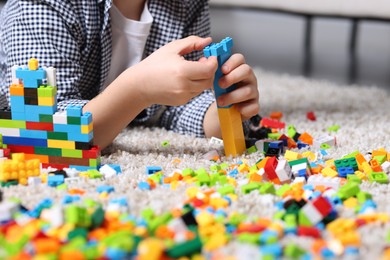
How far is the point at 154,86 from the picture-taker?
0.90 meters

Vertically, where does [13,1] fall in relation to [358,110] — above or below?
above

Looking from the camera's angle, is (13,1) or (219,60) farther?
(13,1)

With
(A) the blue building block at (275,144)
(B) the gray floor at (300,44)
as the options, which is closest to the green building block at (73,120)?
(A) the blue building block at (275,144)

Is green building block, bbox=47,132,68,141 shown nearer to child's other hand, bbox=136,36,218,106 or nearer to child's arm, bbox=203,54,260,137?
child's other hand, bbox=136,36,218,106

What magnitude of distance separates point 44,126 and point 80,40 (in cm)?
26

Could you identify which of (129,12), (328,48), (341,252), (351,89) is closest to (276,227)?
(341,252)

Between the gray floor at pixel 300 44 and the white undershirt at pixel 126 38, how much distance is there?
824mm

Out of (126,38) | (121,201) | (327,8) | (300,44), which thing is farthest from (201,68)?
(300,44)

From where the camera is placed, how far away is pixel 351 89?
162 cm

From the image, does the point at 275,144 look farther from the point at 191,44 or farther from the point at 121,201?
the point at 121,201

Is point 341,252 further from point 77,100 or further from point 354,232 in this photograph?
point 77,100

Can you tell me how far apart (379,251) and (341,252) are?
4 cm

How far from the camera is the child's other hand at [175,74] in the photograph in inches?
33.8

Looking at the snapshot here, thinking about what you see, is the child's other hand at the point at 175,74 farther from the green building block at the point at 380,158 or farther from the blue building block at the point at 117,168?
the green building block at the point at 380,158
